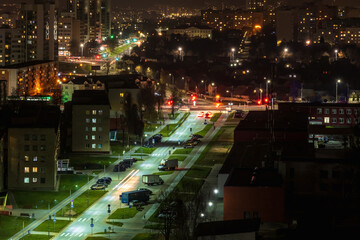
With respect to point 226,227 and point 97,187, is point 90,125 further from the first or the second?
point 226,227

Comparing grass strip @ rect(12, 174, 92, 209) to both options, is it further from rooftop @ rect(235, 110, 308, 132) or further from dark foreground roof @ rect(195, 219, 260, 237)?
rooftop @ rect(235, 110, 308, 132)

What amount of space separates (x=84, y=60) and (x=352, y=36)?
19.3 metres

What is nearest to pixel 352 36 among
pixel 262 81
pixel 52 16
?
pixel 262 81

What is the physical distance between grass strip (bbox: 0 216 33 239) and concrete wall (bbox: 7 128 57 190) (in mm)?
2460

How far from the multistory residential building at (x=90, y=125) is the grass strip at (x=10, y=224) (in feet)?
22.1

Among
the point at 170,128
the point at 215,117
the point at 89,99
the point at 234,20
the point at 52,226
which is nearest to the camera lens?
the point at 52,226

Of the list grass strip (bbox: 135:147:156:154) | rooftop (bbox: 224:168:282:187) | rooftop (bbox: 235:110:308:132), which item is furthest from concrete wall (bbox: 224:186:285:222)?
grass strip (bbox: 135:147:156:154)

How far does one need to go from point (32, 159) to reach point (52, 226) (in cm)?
339

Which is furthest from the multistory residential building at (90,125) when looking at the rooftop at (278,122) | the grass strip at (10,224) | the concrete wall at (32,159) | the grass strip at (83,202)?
the grass strip at (10,224)

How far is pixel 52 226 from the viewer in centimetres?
1412

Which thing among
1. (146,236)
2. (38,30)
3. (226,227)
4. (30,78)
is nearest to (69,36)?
(38,30)

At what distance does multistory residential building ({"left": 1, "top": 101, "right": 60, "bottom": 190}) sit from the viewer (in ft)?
55.9

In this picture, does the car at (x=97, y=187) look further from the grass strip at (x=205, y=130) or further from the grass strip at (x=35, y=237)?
the grass strip at (x=205, y=130)

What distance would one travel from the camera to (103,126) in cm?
2147
